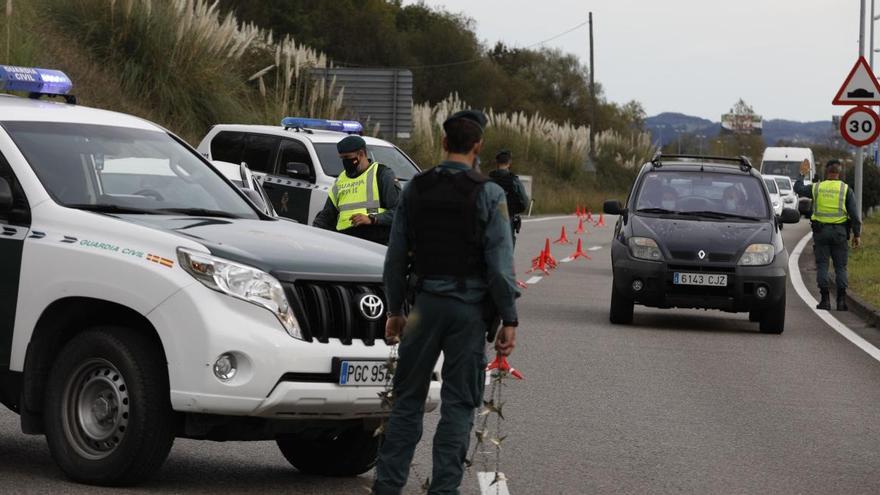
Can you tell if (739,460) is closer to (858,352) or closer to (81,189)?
(81,189)

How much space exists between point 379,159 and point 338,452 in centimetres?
1291

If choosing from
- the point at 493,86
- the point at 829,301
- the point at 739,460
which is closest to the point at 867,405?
the point at 739,460

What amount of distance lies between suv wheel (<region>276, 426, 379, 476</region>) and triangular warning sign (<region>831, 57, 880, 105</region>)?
16.8 m

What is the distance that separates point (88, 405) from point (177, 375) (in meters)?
0.58

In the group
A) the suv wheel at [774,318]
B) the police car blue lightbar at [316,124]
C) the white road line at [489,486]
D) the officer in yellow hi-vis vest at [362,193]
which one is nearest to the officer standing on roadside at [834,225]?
the suv wheel at [774,318]

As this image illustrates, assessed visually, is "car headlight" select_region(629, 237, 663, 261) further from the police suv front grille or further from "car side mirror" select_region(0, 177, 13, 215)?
"car side mirror" select_region(0, 177, 13, 215)

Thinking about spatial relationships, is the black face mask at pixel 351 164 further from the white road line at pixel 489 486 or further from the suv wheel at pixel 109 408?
the suv wheel at pixel 109 408

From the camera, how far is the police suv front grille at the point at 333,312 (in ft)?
24.5

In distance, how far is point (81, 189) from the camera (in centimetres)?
830

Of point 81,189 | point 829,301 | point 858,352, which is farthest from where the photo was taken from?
point 829,301

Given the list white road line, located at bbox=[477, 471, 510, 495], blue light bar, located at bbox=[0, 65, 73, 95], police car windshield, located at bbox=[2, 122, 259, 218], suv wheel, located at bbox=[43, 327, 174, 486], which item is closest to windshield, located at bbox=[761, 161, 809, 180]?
blue light bar, located at bbox=[0, 65, 73, 95]

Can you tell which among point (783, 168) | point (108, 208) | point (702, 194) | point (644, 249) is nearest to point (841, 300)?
point (702, 194)

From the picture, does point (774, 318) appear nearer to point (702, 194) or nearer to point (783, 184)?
point (702, 194)

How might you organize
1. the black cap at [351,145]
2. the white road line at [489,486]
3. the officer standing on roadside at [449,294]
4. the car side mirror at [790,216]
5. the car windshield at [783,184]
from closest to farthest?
1. the officer standing on roadside at [449,294]
2. the white road line at [489,486]
3. the black cap at [351,145]
4. the car side mirror at [790,216]
5. the car windshield at [783,184]
